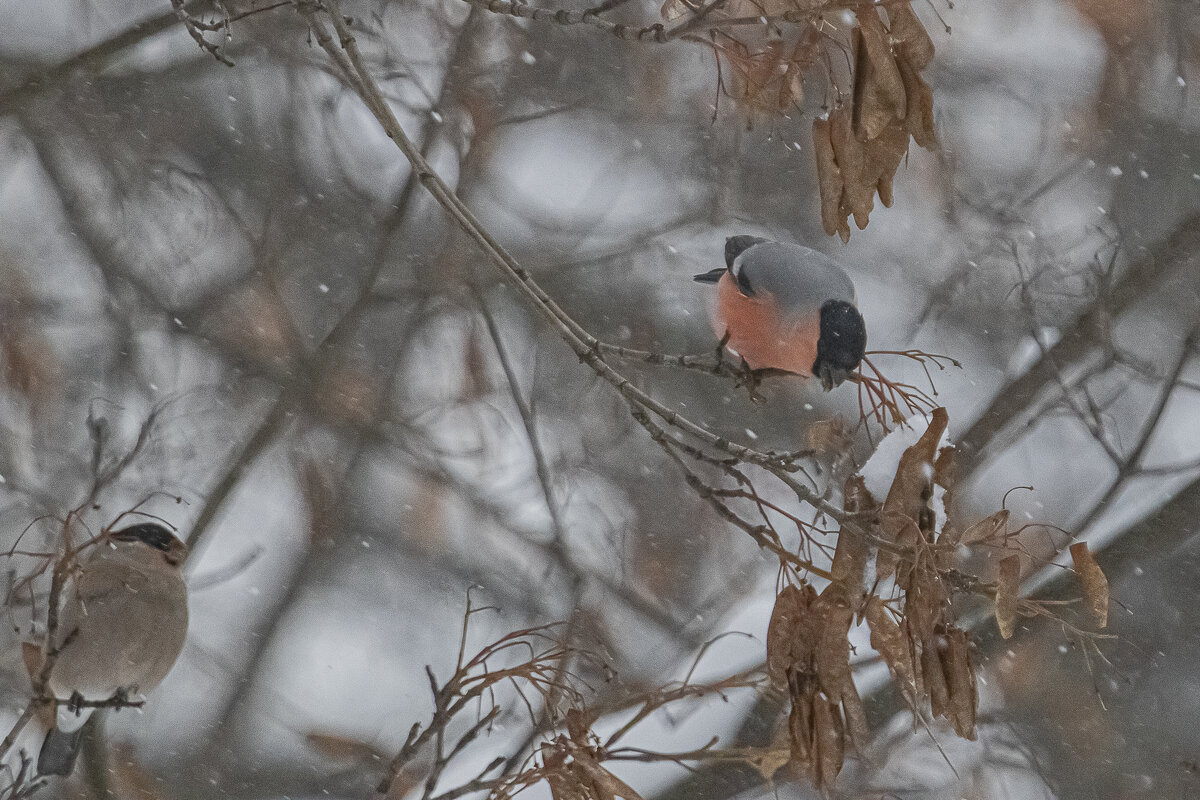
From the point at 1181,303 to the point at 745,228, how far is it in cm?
180

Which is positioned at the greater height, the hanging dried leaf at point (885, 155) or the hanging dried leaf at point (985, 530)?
the hanging dried leaf at point (885, 155)

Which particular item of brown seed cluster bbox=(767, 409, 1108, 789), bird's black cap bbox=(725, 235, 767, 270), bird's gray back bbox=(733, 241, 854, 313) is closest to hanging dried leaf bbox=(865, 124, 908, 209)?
brown seed cluster bbox=(767, 409, 1108, 789)

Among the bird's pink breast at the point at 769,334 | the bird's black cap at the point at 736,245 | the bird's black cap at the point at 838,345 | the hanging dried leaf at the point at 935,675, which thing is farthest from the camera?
the bird's black cap at the point at 736,245

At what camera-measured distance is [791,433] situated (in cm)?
448

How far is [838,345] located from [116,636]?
1939 mm

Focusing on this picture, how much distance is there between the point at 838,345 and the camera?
190cm

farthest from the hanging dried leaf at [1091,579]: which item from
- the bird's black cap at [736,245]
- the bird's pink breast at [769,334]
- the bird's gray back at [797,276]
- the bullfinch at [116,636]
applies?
the bullfinch at [116,636]

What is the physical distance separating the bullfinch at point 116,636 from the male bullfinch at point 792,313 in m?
1.59

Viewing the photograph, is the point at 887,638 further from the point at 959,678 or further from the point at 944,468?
the point at 944,468

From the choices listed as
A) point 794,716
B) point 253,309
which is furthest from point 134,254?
point 794,716

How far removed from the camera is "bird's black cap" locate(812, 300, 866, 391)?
1855 mm

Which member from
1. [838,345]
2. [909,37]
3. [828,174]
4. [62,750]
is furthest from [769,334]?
[62,750]

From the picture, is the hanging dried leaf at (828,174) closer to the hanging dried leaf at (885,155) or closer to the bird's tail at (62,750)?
the hanging dried leaf at (885,155)

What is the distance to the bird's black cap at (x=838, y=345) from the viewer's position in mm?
1855
